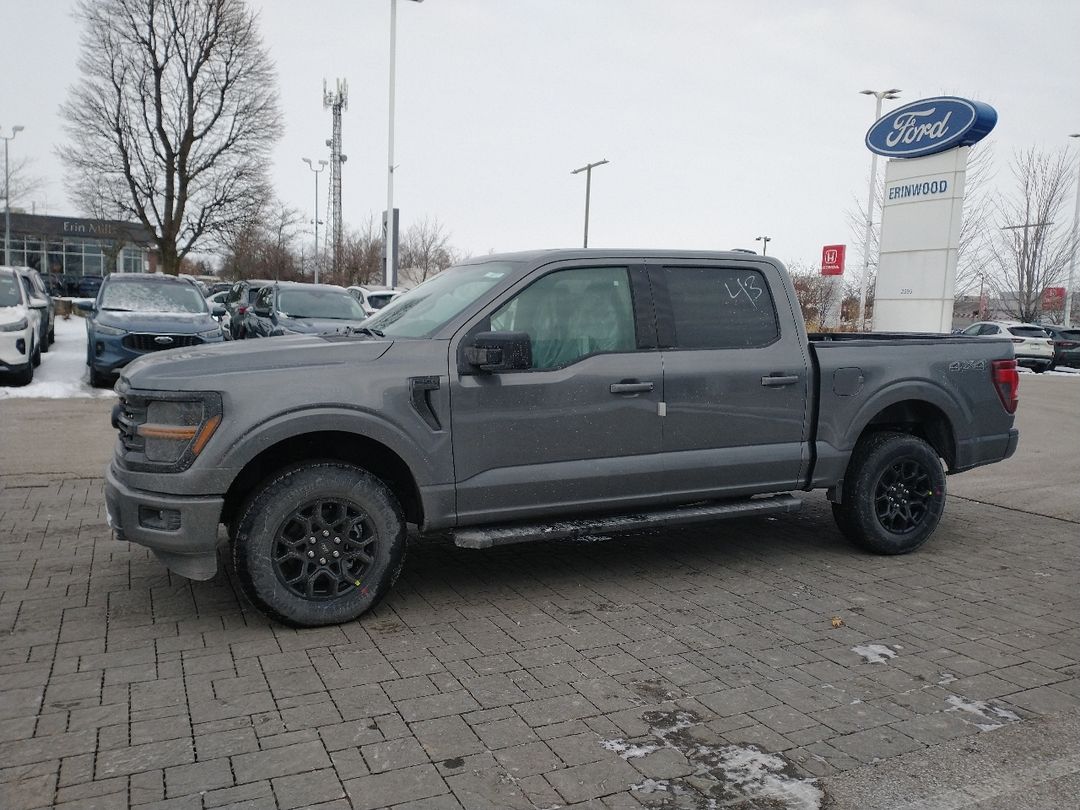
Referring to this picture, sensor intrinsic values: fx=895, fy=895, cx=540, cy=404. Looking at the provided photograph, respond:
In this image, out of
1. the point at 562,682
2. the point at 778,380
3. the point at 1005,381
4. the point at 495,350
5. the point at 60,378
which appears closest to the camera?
the point at 562,682

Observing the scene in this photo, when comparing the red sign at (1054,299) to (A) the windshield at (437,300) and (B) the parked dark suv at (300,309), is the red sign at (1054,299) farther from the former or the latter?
(A) the windshield at (437,300)

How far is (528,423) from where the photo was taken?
4.83 metres

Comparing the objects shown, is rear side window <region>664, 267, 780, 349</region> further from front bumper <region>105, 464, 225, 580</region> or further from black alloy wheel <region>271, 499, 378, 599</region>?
front bumper <region>105, 464, 225, 580</region>

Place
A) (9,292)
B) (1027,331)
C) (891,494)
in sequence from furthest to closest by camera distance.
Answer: (1027,331), (9,292), (891,494)

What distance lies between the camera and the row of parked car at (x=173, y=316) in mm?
12922

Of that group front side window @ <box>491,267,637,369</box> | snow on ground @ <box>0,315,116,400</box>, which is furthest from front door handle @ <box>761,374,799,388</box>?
snow on ground @ <box>0,315,116,400</box>

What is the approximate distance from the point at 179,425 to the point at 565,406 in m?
1.97

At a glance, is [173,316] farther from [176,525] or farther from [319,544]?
[319,544]

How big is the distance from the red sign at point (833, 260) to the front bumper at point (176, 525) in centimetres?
2990

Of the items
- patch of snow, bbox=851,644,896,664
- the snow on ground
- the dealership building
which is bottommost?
patch of snow, bbox=851,644,896,664

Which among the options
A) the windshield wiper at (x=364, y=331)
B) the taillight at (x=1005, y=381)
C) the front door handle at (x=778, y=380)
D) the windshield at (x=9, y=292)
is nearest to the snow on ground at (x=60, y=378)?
the windshield at (x=9, y=292)

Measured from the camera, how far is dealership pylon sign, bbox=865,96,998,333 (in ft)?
48.6

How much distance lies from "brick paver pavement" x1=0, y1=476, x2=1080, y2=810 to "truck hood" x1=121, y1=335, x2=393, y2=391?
1270 mm

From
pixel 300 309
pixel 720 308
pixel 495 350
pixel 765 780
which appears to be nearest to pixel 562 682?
pixel 765 780
